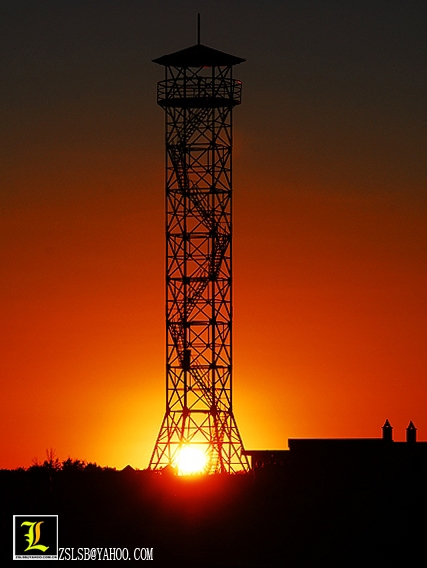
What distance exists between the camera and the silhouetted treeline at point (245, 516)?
95.4 m

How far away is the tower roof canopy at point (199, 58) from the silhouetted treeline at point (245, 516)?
1927 centimetres

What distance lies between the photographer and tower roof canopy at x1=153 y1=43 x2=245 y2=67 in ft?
384

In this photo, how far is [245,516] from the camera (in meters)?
101

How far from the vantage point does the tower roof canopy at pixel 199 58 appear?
384 feet

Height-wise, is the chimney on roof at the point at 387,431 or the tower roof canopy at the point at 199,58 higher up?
the tower roof canopy at the point at 199,58

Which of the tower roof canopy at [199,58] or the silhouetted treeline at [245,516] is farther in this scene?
the tower roof canopy at [199,58]

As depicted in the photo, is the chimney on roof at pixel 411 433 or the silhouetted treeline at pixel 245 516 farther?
the chimney on roof at pixel 411 433

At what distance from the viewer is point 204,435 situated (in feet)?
388

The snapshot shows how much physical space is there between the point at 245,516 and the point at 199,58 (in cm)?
2558

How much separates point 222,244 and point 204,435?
29.0 feet

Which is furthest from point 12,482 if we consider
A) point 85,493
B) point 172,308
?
point 172,308

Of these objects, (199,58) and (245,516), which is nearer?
(245,516)

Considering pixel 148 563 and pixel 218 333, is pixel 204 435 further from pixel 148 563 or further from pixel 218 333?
pixel 148 563

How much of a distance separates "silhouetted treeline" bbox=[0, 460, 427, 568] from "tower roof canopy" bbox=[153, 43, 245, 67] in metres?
19.3
